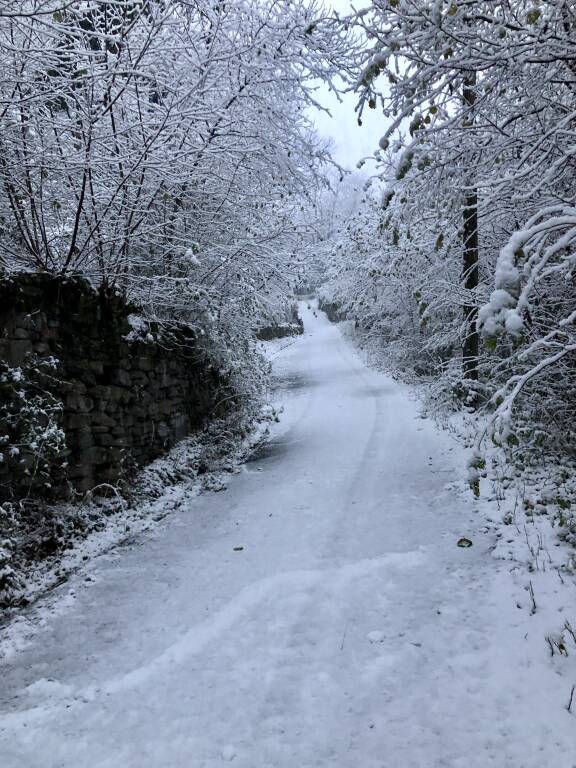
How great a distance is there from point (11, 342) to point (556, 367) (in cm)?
605

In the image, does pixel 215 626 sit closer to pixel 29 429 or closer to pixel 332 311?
pixel 29 429

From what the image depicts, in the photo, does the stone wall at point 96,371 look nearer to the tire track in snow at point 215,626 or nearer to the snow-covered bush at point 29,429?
the snow-covered bush at point 29,429

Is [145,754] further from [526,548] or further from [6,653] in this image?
[526,548]

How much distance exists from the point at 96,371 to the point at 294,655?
176 inches

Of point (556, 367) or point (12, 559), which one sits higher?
point (556, 367)

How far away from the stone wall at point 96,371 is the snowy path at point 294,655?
1.24m

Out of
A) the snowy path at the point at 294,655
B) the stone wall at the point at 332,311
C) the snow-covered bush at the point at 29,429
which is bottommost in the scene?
the snowy path at the point at 294,655

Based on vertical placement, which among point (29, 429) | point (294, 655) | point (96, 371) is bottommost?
point (294, 655)

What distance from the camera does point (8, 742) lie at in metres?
2.99

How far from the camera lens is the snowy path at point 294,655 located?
9.32 feet

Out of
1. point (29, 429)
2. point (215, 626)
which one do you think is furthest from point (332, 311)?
point (215, 626)

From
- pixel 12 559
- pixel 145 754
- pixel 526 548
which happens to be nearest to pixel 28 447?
pixel 12 559

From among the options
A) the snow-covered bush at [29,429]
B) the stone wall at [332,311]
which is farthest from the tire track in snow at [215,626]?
the stone wall at [332,311]

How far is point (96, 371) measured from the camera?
660 cm
